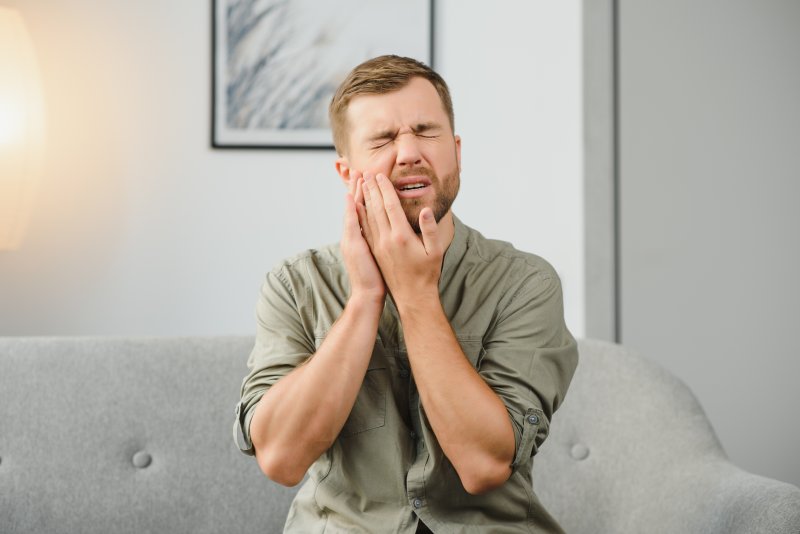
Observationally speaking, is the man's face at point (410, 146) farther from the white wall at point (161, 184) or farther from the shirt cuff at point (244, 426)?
the white wall at point (161, 184)

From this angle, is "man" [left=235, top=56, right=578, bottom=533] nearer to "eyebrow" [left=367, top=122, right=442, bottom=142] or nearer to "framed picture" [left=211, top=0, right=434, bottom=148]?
"eyebrow" [left=367, top=122, right=442, bottom=142]

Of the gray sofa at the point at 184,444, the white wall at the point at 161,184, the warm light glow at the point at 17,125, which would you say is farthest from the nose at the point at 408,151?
the warm light glow at the point at 17,125

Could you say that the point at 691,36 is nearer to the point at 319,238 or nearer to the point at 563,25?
the point at 563,25

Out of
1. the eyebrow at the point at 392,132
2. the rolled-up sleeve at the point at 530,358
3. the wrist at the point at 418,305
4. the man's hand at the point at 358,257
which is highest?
the eyebrow at the point at 392,132

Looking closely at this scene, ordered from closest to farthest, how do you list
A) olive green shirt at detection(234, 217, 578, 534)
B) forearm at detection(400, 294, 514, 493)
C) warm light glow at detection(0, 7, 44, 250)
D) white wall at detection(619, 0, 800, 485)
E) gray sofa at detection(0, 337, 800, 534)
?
1. forearm at detection(400, 294, 514, 493)
2. olive green shirt at detection(234, 217, 578, 534)
3. gray sofa at detection(0, 337, 800, 534)
4. white wall at detection(619, 0, 800, 485)
5. warm light glow at detection(0, 7, 44, 250)

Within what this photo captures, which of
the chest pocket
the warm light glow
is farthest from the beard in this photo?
the warm light glow

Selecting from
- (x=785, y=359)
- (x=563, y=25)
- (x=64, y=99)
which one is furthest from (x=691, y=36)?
(x=64, y=99)

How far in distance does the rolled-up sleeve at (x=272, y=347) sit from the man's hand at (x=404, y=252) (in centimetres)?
18

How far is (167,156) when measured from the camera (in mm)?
2549

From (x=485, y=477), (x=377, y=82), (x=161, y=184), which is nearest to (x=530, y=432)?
(x=485, y=477)

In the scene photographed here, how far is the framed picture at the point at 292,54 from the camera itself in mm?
2586

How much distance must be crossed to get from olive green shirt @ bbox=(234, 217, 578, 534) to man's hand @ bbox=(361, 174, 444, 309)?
0.13 m

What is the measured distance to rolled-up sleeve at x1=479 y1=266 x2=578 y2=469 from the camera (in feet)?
4.04

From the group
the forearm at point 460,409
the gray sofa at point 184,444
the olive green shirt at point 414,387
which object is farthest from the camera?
the gray sofa at point 184,444
